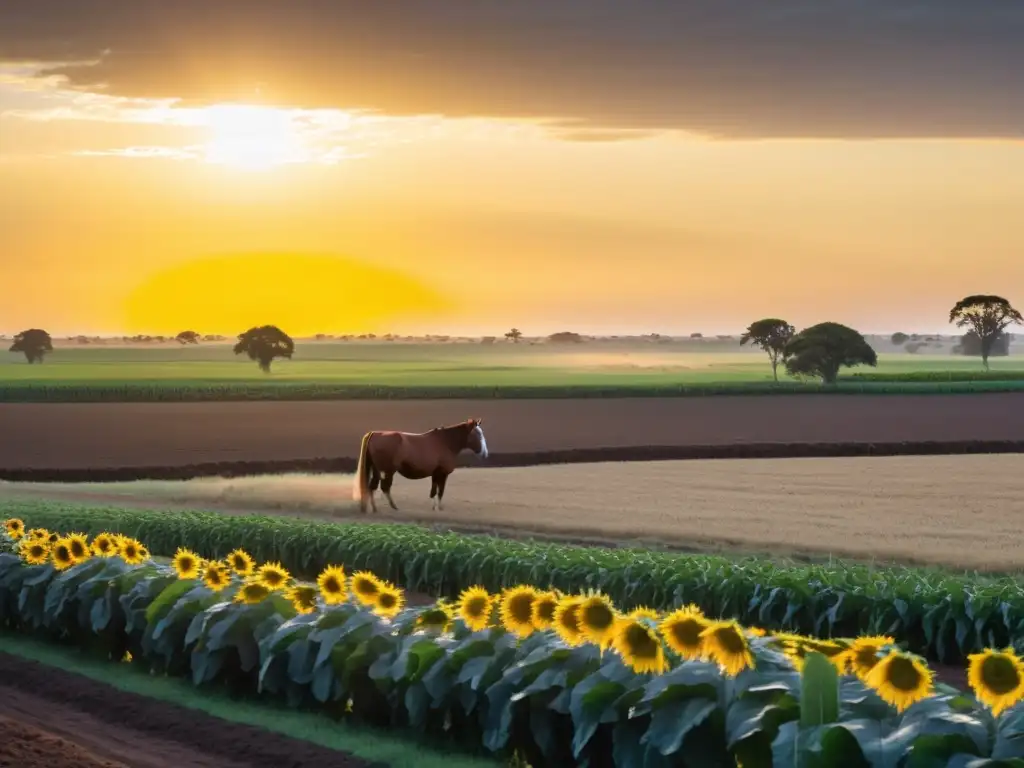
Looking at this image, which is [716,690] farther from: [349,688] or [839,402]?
[839,402]

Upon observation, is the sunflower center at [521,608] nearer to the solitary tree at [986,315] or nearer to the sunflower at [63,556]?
the sunflower at [63,556]

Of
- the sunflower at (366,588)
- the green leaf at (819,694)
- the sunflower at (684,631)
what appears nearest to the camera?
the green leaf at (819,694)

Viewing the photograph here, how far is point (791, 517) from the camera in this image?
3133 centimetres

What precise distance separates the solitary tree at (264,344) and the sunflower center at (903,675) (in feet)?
425

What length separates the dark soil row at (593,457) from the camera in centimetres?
4512

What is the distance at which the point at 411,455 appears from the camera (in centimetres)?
3366

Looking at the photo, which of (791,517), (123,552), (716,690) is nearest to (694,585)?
(123,552)

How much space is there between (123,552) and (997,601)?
363 inches

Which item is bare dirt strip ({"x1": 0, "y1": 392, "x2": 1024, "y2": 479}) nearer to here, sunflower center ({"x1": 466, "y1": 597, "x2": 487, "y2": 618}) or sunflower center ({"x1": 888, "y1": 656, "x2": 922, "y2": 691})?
sunflower center ({"x1": 466, "y1": 597, "x2": 487, "y2": 618})

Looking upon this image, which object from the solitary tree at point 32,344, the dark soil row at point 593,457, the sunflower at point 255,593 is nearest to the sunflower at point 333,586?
the sunflower at point 255,593

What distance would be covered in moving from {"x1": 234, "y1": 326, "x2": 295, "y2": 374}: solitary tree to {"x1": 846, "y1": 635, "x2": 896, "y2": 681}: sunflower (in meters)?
129

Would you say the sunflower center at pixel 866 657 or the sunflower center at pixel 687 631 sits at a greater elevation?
the sunflower center at pixel 687 631

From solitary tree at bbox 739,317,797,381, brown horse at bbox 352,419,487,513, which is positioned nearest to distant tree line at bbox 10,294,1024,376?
solitary tree at bbox 739,317,797,381

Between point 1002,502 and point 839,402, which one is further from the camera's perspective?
point 839,402
